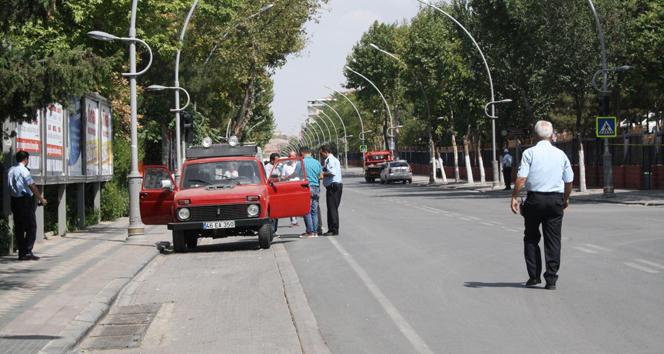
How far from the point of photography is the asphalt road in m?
9.08

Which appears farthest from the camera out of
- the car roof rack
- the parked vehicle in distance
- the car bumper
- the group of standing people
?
the parked vehicle in distance

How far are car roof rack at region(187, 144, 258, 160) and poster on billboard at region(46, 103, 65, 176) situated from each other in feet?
9.19

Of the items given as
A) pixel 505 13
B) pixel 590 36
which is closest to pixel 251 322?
pixel 590 36

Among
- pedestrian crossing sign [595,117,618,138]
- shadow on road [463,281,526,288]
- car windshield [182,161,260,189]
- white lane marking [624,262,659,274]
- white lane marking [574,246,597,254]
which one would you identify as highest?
pedestrian crossing sign [595,117,618,138]

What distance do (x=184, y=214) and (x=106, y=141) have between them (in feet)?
39.1

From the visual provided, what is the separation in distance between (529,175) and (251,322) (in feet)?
12.2

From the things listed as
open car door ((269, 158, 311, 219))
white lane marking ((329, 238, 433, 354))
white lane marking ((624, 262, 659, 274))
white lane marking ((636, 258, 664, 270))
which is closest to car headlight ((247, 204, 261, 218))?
open car door ((269, 158, 311, 219))

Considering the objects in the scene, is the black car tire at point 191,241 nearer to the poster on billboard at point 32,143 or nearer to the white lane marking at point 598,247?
the poster on billboard at point 32,143

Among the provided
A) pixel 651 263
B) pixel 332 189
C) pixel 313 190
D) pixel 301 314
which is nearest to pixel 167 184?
pixel 313 190

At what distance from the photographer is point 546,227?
40.4 ft

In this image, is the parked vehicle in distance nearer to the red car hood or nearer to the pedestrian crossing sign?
the pedestrian crossing sign

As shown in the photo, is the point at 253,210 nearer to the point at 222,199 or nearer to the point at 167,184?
the point at 222,199

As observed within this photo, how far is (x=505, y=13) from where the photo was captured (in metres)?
52.9

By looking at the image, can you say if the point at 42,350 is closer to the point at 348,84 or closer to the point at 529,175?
the point at 529,175
